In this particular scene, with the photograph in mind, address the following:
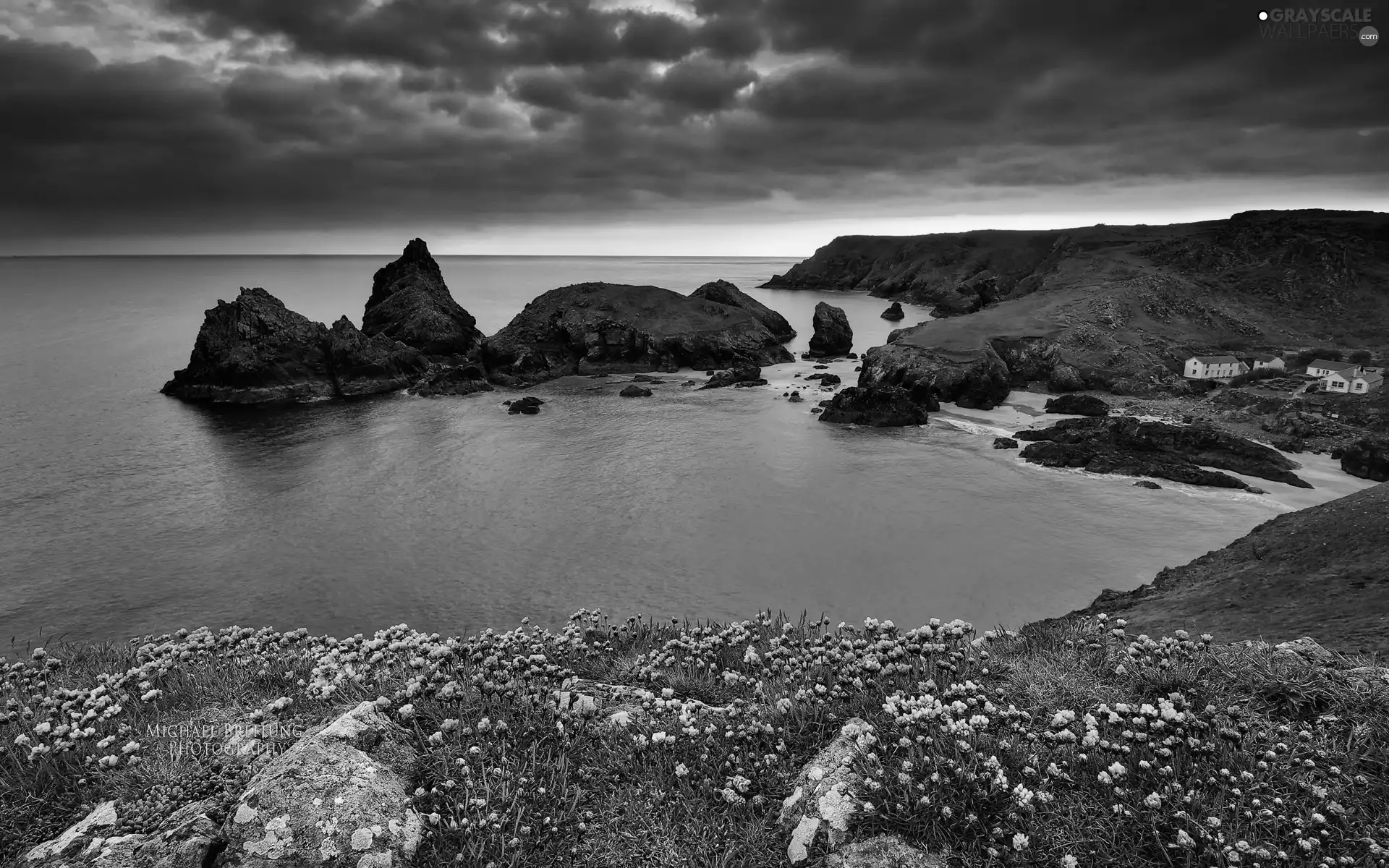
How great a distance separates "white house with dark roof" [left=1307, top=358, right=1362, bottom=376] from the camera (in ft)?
167

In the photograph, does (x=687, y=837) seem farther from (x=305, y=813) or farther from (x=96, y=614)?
(x=96, y=614)

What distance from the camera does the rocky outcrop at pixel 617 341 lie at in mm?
77188

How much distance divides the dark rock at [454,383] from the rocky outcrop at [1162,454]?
43.4 m

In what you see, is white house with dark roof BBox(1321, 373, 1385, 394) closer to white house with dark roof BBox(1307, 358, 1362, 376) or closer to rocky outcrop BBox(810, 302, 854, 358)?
white house with dark roof BBox(1307, 358, 1362, 376)

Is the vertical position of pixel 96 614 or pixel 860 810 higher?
pixel 860 810

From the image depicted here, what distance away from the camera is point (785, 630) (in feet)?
30.3

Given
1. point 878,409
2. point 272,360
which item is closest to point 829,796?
point 878,409

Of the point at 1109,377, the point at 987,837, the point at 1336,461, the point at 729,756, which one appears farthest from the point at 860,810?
the point at 1109,377

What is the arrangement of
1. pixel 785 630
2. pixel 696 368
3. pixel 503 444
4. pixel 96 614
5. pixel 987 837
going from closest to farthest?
pixel 987 837
pixel 785 630
pixel 96 614
pixel 503 444
pixel 696 368

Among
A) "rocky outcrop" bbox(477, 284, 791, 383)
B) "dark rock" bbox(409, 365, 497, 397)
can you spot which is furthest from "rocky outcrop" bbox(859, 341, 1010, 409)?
"dark rock" bbox(409, 365, 497, 397)

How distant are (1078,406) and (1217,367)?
62.2 ft

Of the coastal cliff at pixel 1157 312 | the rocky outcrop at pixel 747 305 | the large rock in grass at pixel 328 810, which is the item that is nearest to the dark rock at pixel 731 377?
the coastal cliff at pixel 1157 312

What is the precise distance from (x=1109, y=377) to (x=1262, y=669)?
64.1 meters

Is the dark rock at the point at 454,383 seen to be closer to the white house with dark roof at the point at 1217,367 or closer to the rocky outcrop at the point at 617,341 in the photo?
the rocky outcrop at the point at 617,341
